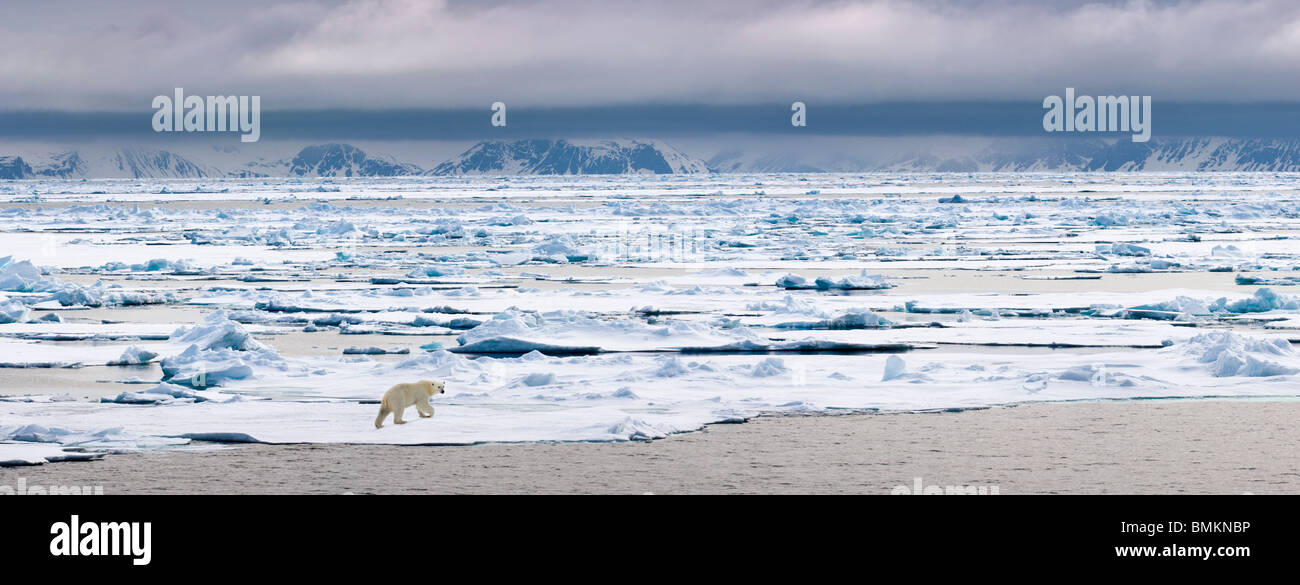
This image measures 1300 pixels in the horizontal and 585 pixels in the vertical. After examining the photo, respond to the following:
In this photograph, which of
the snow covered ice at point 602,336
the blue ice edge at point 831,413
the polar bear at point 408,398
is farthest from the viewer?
the snow covered ice at point 602,336

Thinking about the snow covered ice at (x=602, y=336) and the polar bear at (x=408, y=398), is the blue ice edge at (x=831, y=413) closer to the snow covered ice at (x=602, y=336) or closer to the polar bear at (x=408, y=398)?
the snow covered ice at (x=602, y=336)

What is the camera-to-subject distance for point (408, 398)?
8.59 m

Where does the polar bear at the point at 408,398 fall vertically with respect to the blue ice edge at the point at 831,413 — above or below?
above

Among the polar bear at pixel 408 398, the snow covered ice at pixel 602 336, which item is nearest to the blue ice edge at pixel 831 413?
the snow covered ice at pixel 602 336

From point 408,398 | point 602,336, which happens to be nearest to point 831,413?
point 408,398

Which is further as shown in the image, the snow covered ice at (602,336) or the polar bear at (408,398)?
the snow covered ice at (602,336)

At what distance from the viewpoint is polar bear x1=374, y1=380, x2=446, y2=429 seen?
839 centimetres

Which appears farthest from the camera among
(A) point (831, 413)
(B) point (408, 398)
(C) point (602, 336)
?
(C) point (602, 336)

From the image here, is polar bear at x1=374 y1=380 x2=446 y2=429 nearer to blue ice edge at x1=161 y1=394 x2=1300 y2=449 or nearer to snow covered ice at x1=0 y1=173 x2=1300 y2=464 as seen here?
snow covered ice at x1=0 y1=173 x2=1300 y2=464

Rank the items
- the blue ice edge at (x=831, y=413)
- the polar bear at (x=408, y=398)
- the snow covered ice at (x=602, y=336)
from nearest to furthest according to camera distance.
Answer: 1. the blue ice edge at (x=831, y=413)
2. the polar bear at (x=408, y=398)
3. the snow covered ice at (x=602, y=336)

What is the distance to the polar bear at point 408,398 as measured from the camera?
8387mm

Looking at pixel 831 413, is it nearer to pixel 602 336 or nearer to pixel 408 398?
pixel 408 398
